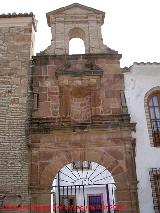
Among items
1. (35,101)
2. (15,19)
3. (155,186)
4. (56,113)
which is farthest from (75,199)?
(15,19)

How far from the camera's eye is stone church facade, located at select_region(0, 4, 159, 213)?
9219 millimetres

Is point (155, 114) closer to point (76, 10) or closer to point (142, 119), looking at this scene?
point (142, 119)

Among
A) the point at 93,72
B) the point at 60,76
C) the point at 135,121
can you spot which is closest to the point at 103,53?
the point at 93,72

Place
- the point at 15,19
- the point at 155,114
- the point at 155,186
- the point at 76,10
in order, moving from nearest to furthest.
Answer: the point at 155,186 < the point at 155,114 < the point at 15,19 < the point at 76,10

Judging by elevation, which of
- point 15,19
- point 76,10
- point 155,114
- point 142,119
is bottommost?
point 142,119

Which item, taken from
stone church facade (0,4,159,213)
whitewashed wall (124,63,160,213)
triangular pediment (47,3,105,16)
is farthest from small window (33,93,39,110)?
triangular pediment (47,3,105,16)

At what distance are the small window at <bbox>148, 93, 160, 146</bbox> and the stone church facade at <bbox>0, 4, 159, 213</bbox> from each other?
78 centimetres

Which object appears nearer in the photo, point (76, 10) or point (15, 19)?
point (15, 19)

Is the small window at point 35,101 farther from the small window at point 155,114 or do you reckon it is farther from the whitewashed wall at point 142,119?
the small window at point 155,114

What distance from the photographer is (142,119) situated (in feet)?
33.0

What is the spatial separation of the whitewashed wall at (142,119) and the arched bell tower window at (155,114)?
0.29m

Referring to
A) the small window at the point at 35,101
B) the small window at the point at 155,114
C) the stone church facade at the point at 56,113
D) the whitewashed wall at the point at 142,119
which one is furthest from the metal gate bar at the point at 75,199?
the small window at the point at 35,101

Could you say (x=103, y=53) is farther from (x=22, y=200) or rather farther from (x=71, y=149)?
(x=22, y=200)

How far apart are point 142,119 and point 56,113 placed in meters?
2.54
